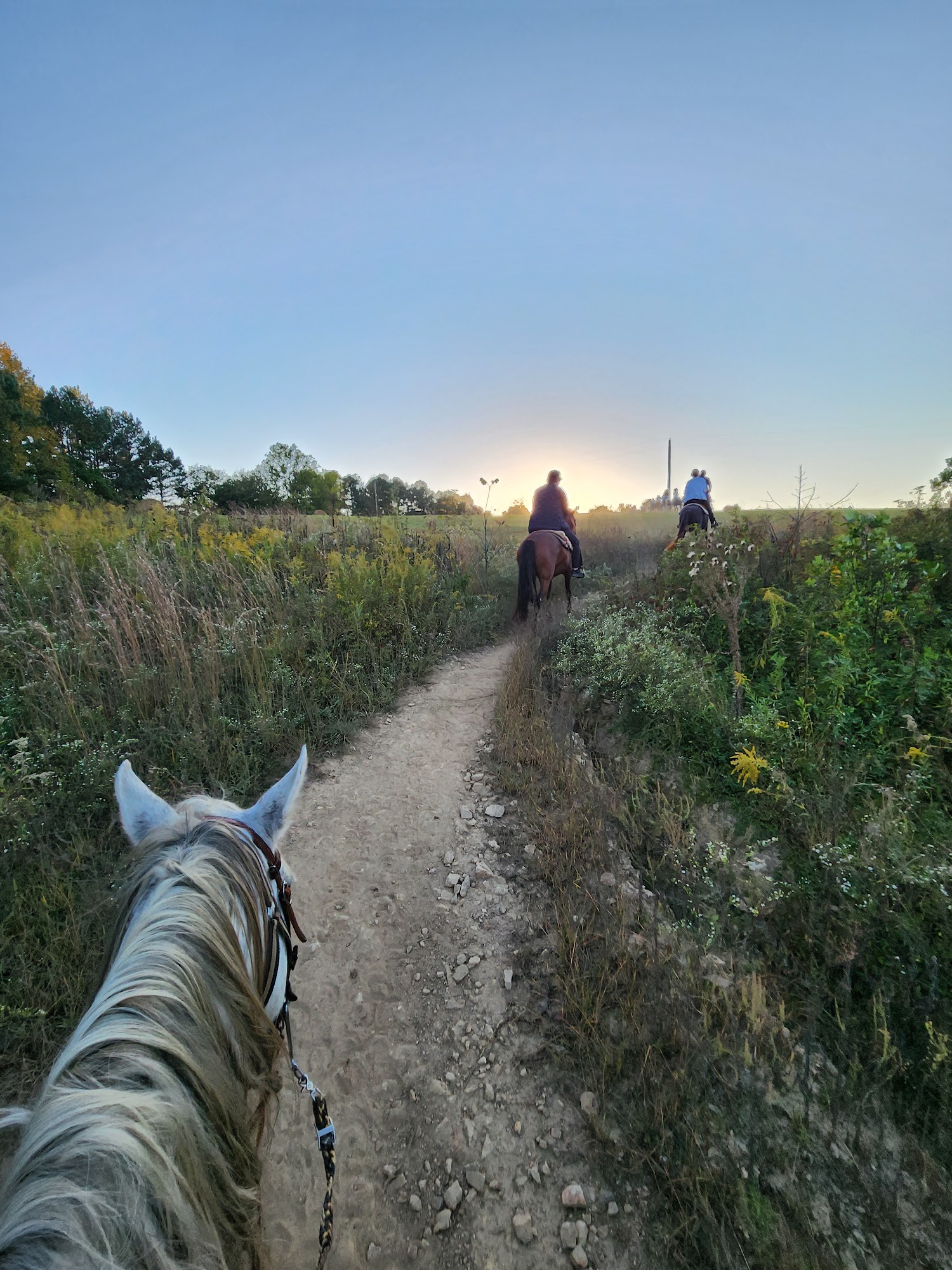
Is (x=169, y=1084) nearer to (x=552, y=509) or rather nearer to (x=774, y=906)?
(x=774, y=906)

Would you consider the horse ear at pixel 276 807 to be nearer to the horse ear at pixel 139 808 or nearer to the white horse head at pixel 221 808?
the white horse head at pixel 221 808

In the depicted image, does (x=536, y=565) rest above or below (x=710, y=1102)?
above

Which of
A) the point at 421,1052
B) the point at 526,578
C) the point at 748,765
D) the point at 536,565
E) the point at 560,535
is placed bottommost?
the point at 421,1052

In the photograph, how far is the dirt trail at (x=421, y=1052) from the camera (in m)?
1.74

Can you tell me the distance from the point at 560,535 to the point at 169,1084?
7.60 meters

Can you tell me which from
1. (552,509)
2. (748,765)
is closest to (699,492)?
(552,509)

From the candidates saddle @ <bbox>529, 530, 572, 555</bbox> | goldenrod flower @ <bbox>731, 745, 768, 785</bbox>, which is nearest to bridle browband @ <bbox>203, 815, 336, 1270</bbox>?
goldenrod flower @ <bbox>731, 745, 768, 785</bbox>

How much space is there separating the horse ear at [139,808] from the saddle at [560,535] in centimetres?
670

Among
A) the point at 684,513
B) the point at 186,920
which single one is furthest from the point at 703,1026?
the point at 684,513

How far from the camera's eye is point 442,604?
754cm

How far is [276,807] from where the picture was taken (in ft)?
5.46

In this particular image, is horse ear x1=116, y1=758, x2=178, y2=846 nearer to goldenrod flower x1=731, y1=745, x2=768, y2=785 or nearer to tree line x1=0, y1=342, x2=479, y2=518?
goldenrod flower x1=731, y1=745, x2=768, y2=785

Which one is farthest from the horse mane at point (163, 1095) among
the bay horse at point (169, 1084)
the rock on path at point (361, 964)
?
the rock on path at point (361, 964)

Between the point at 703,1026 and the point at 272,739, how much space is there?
11.6ft
